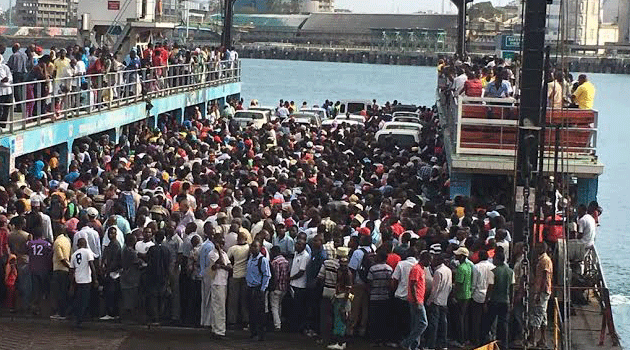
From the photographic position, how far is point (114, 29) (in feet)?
128

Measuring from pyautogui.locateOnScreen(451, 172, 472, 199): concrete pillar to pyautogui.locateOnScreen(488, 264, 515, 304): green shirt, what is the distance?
21.7 feet

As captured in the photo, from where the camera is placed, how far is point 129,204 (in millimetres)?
18984

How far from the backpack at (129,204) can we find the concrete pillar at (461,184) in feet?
19.3

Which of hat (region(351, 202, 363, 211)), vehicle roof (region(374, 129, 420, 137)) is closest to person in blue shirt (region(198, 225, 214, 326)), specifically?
hat (region(351, 202, 363, 211))

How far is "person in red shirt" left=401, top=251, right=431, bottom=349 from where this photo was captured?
15173 mm

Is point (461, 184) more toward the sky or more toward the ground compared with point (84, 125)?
more toward the ground

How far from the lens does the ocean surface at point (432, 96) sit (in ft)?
108

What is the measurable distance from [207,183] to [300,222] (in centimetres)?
393

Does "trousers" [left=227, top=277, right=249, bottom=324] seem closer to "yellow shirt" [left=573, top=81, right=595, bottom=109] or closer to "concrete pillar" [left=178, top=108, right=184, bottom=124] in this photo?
"yellow shirt" [left=573, top=81, right=595, bottom=109]

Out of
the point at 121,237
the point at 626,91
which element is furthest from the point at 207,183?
the point at 626,91

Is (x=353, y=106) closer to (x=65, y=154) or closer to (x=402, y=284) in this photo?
(x=65, y=154)

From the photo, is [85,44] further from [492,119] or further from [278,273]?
[278,273]

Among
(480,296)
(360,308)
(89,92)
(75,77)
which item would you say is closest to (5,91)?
(75,77)

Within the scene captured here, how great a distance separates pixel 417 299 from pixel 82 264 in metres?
4.02
